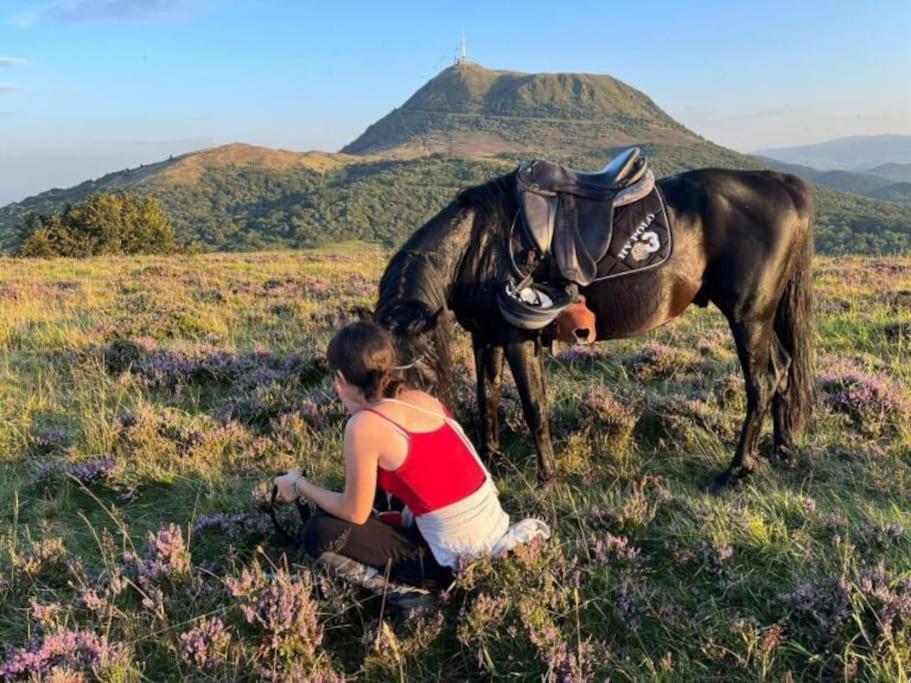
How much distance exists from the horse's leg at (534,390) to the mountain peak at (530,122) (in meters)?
137

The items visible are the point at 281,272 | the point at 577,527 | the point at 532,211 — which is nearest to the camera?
the point at 577,527

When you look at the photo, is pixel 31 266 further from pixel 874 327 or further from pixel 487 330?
pixel 874 327

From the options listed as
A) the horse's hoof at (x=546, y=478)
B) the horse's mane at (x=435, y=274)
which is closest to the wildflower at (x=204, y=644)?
the horse's mane at (x=435, y=274)

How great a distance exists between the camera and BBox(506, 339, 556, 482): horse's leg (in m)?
3.67

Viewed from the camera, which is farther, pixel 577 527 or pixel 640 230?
pixel 640 230

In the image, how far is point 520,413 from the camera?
4.65 meters

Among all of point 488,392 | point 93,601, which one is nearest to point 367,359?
point 93,601

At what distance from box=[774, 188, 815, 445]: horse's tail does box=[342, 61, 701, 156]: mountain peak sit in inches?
5386

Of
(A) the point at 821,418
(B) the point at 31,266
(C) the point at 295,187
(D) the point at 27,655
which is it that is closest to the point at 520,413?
(A) the point at 821,418

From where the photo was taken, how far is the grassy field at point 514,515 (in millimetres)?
2297

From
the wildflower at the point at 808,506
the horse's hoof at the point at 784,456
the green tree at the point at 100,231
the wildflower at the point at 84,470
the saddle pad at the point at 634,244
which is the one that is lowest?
the horse's hoof at the point at 784,456

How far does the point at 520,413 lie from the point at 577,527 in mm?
1513

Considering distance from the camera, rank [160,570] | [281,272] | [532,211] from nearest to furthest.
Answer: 1. [160,570]
2. [532,211]
3. [281,272]

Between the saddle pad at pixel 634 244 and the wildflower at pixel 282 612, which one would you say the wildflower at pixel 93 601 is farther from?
the saddle pad at pixel 634 244
